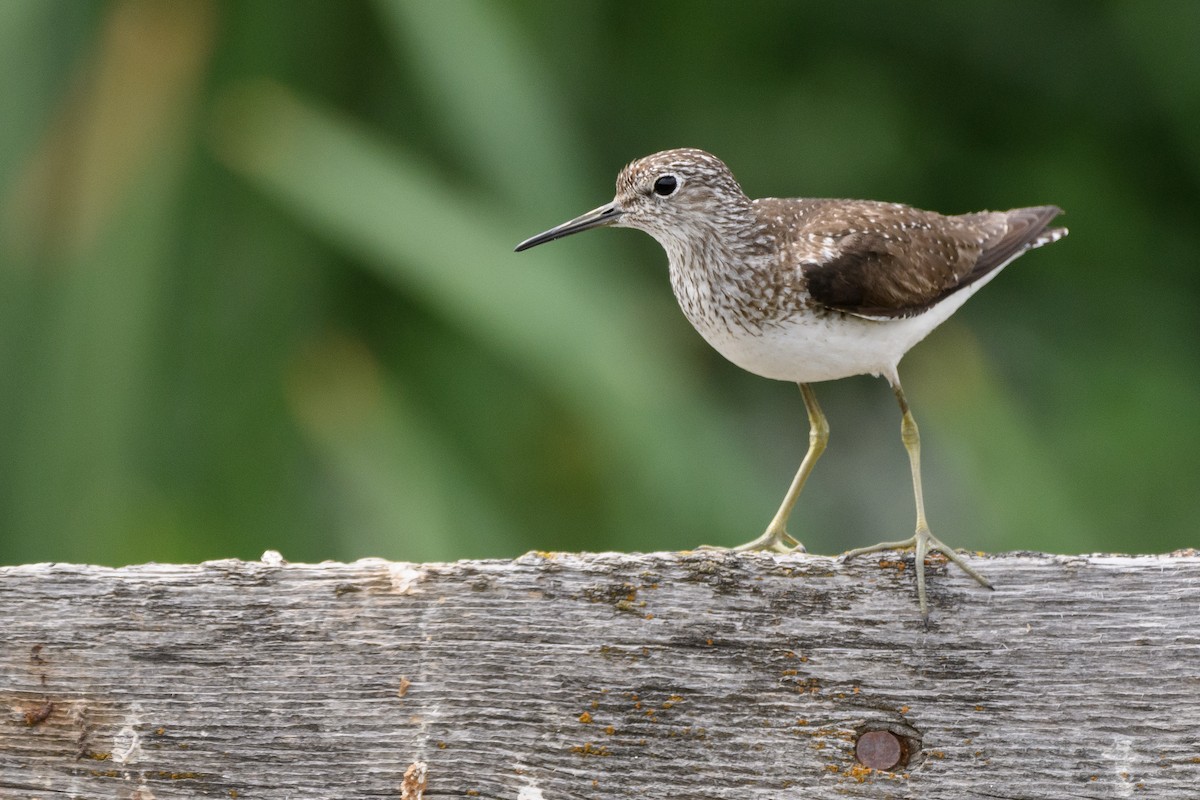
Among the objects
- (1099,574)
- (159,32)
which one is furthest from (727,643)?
(159,32)

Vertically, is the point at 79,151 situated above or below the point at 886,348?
above

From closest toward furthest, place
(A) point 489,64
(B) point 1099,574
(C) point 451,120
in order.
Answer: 1. (B) point 1099,574
2. (A) point 489,64
3. (C) point 451,120

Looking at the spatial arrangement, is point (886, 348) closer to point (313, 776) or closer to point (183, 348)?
point (313, 776)

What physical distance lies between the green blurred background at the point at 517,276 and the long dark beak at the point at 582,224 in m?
0.67

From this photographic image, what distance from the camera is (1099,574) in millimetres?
2006

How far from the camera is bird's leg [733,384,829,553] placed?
3012 mm

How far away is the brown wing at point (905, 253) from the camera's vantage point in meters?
2.96

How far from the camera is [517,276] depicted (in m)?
3.87

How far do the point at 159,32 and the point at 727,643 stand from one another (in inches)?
125

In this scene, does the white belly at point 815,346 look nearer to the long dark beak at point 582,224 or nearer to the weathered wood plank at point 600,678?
the long dark beak at point 582,224

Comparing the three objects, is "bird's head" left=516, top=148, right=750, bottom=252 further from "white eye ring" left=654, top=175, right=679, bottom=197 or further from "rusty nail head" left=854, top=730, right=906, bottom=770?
"rusty nail head" left=854, top=730, right=906, bottom=770

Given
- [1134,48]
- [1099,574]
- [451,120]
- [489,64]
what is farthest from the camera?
[1134,48]

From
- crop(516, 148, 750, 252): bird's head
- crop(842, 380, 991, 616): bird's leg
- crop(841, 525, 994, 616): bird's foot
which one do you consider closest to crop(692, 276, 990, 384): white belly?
crop(842, 380, 991, 616): bird's leg

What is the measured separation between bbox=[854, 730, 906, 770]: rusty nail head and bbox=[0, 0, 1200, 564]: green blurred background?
1.95 metres
